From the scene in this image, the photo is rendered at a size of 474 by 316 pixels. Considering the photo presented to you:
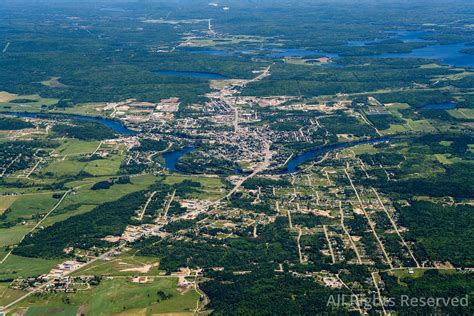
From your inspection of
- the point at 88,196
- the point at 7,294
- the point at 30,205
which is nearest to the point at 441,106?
the point at 88,196

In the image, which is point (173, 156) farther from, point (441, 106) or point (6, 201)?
point (441, 106)

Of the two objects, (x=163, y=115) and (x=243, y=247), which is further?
(x=163, y=115)

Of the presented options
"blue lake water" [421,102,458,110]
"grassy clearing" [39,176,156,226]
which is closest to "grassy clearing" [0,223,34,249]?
"grassy clearing" [39,176,156,226]

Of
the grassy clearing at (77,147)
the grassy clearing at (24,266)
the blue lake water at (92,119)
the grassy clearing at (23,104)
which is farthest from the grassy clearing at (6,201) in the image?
the grassy clearing at (23,104)

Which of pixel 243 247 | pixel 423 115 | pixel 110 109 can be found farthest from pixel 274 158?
pixel 110 109

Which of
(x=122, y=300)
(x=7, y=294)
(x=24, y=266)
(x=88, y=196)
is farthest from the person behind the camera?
(x=88, y=196)

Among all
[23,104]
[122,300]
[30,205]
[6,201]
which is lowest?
[6,201]

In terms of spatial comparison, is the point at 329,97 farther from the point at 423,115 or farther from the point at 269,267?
the point at 269,267

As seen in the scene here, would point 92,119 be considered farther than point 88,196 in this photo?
Yes
